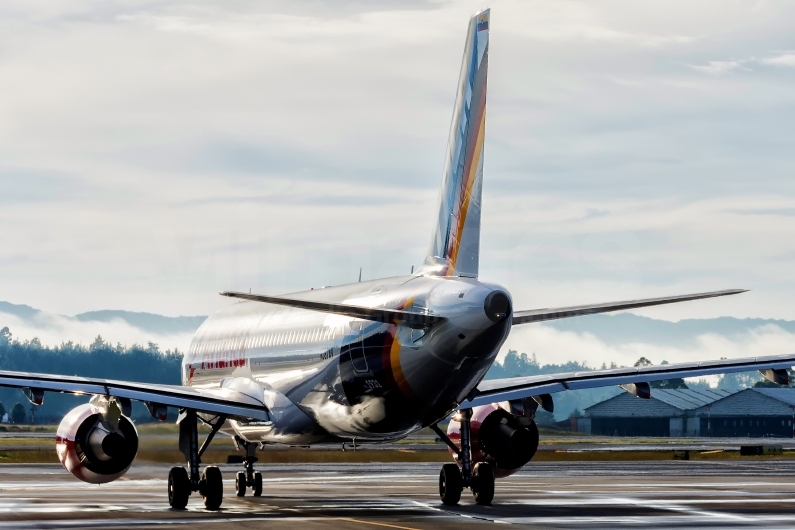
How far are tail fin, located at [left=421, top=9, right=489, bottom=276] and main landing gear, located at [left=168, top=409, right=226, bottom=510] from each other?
22.9ft

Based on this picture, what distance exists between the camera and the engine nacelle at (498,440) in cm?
3491

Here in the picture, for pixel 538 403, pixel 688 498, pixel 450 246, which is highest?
pixel 450 246

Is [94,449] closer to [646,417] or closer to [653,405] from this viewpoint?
[646,417]

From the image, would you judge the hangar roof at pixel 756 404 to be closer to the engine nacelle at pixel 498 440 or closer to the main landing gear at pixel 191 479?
the engine nacelle at pixel 498 440

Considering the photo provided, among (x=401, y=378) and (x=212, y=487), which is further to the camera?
(x=212, y=487)

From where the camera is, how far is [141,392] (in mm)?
31750

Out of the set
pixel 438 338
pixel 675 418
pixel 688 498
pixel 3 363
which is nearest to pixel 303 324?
pixel 438 338

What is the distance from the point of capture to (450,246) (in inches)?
1221

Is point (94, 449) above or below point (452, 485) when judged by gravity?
above

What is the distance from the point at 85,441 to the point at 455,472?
8748 millimetres

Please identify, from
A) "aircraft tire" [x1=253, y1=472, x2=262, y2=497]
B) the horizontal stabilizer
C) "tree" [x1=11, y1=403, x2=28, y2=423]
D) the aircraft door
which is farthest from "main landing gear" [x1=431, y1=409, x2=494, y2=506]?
"tree" [x1=11, y1=403, x2=28, y2=423]

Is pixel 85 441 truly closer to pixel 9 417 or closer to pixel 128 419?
pixel 128 419

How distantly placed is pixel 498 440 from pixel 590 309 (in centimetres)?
826

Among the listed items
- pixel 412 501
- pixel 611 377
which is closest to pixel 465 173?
pixel 611 377
